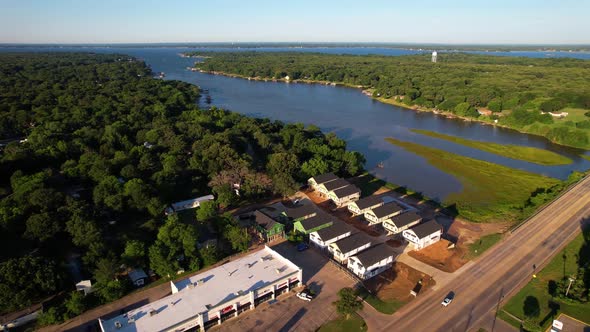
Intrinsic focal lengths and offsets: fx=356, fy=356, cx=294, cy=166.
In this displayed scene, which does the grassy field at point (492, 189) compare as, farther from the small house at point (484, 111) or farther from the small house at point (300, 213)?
the small house at point (484, 111)

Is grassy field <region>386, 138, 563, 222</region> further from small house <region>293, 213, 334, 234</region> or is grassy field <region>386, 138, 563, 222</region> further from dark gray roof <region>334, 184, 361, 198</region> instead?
small house <region>293, 213, 334, 234</region>

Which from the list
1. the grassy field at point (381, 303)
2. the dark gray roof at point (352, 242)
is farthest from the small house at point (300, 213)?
the grassy field at point (381, 303)

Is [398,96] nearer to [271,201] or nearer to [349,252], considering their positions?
[271,201]

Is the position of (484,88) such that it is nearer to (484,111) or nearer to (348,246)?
(484,111)

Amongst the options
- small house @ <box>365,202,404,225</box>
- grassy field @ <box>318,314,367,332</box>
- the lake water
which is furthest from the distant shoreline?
grassy field @ <box>318,314,367,332</box>

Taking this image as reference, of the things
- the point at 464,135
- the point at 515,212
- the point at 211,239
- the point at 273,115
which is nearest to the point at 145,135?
the point at 211,239

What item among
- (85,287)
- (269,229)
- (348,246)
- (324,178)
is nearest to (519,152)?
(324,178)
